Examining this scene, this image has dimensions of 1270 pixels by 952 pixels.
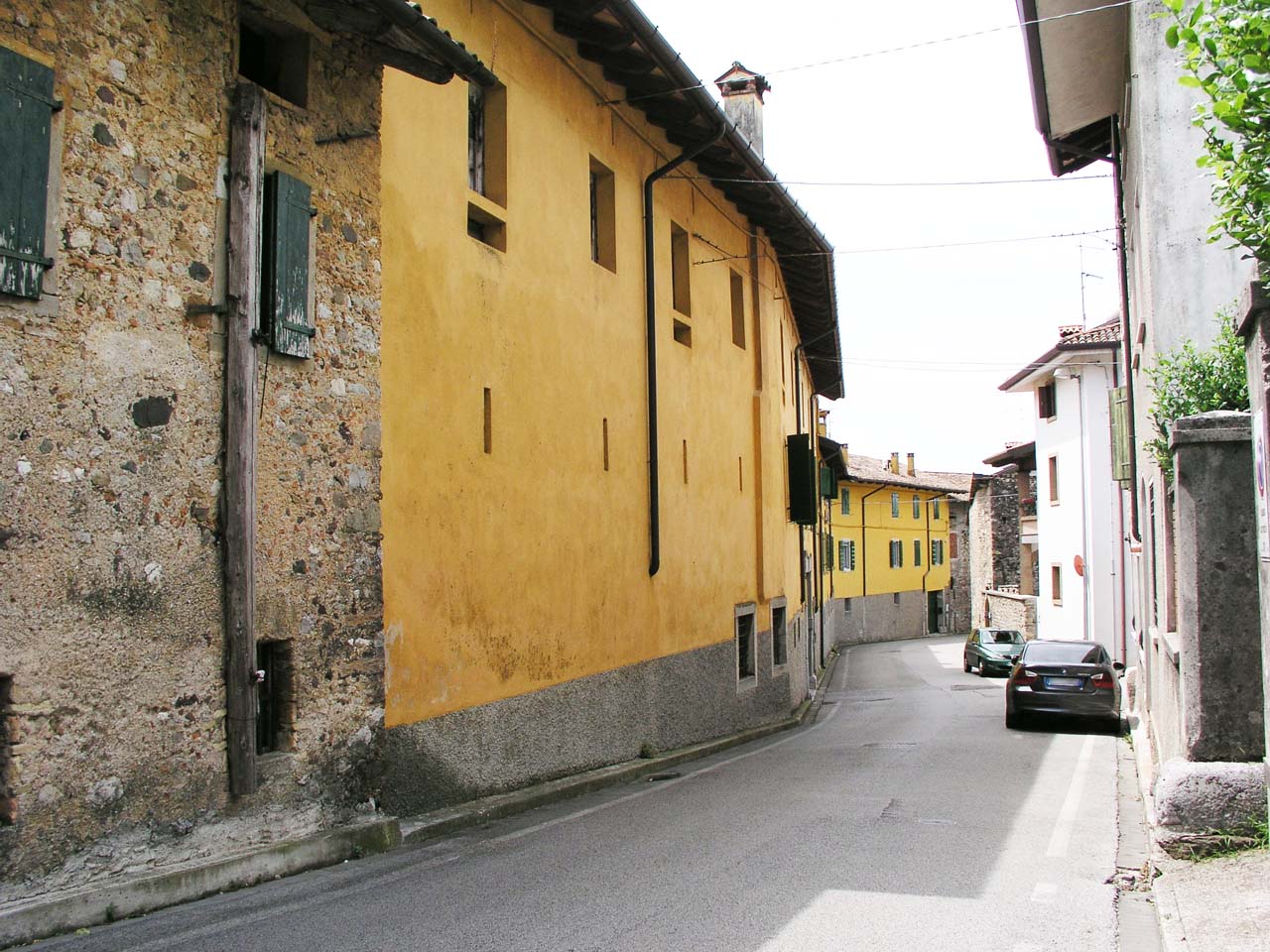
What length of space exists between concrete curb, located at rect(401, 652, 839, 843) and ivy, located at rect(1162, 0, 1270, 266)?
6.38 metres

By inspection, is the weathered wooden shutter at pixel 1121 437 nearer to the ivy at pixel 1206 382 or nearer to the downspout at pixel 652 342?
the downspout at pixel 652 342

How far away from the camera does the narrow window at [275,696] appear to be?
7.25m

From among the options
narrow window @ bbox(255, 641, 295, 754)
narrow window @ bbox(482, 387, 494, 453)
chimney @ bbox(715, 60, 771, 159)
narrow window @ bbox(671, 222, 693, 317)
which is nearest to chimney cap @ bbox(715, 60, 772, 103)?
chimney @ bbox(715, 60, 771, 159)

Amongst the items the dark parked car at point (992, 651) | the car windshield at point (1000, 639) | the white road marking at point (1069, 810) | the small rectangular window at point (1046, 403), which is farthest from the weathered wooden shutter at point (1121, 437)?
the car windshield at point (1000, 639)

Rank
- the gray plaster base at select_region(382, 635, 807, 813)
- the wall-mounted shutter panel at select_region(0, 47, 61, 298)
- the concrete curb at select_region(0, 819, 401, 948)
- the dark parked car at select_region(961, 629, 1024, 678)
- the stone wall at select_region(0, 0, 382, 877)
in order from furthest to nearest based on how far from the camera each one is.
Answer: the dark parked car at select_region(961, 629, 1024, 678), the gray plaster base at select_region(382, 635, 807, 813), the stone wall at select_region(0, 0, 382, 877), the wall-mounted shutter panel at select_region(0, 47, 61, 298), the concrete curb at select_region(0, 819, 401, 948)

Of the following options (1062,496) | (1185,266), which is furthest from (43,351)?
(1062,496)

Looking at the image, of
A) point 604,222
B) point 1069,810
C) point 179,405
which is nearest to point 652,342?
point 604,222

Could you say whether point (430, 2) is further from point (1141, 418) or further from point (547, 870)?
point (1141, 418)

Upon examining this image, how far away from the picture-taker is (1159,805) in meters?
6.95

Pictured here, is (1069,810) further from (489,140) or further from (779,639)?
(779,639)

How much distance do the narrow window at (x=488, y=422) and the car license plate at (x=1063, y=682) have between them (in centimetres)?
1088

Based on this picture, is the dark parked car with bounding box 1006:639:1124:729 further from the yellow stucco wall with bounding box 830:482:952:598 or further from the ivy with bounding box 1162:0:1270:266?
the yellow stucco wall with bounding box 830:482:952:598

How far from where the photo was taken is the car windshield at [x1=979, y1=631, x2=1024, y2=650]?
3231 centimetres

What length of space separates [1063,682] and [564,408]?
9.74 m
